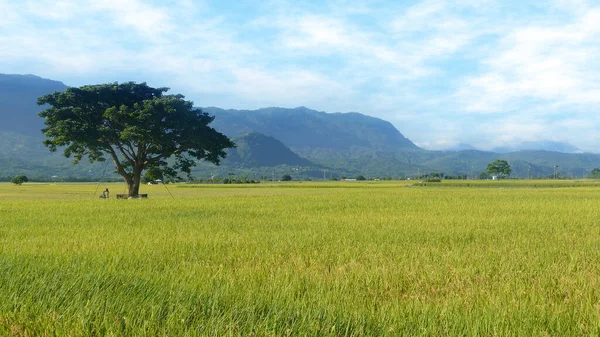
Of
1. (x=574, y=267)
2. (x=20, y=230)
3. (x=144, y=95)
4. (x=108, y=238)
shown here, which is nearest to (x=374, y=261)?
(x=574, y=267)

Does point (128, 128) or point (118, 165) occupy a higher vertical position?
point (128, 128)

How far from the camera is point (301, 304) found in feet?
13.3

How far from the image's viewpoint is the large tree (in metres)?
35.6

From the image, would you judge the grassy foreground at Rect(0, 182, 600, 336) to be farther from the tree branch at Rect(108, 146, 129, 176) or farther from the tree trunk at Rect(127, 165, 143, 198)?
the tree branch at Rect(108, 146, 129, 176)

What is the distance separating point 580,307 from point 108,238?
29.1ft

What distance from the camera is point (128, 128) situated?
34.8m

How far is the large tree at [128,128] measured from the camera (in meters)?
35.6

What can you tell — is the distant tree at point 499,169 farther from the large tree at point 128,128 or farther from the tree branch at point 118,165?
the tree branch at point 118,165

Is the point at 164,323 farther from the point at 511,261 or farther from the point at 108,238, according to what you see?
the point at 108,238

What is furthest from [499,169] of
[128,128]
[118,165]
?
[128,128]

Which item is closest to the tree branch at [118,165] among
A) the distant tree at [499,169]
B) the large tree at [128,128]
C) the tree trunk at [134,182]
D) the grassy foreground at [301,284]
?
the large tree at [128,128]

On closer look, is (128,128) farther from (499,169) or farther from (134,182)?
(499,169)

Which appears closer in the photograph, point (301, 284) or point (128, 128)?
point (301, 284)

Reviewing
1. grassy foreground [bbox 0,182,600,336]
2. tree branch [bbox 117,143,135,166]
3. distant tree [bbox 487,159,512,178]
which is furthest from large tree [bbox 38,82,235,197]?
distant tree [bbox 487,159,512,178]
